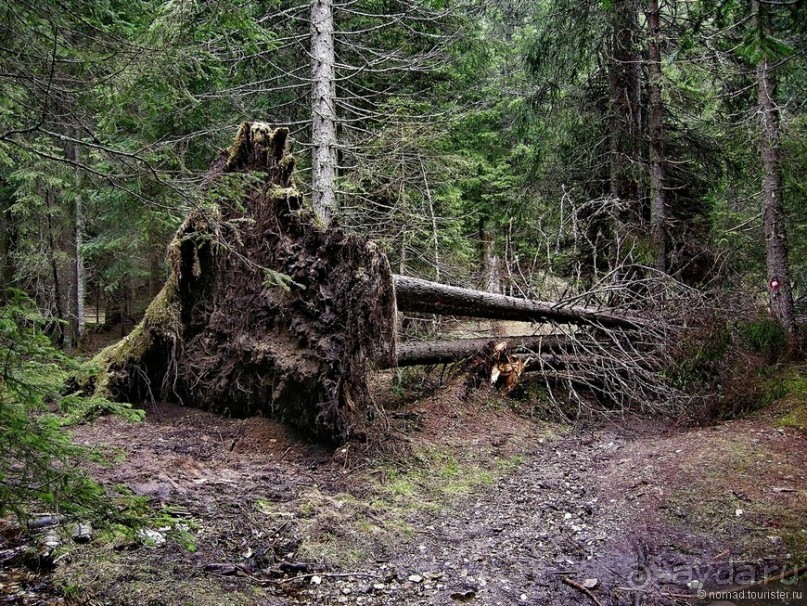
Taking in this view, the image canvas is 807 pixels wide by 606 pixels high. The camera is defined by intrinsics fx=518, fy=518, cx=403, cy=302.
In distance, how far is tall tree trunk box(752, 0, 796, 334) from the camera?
773cm

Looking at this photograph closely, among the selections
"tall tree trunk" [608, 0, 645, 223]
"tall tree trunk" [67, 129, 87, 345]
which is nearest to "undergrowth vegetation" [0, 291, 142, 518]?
"tall tree trunk" [608, 0, 645, 223]

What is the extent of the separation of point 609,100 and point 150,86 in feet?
31.6

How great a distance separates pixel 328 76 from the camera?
10.2 m

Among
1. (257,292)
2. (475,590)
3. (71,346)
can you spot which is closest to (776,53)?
(475,590)

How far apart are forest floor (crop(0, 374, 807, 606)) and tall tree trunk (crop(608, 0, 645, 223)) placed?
5337mm

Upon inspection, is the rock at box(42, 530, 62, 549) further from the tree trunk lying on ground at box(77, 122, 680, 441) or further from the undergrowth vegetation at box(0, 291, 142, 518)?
the tree trunk lying on ground at box(77, 122, 680, 441)

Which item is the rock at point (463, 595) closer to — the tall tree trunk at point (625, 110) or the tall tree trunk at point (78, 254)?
the tall tree trunk at point (625, 110)

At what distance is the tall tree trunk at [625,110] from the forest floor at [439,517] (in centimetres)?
534

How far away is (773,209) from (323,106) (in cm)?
797

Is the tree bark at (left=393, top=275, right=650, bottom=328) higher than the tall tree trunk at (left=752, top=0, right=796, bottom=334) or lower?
lower

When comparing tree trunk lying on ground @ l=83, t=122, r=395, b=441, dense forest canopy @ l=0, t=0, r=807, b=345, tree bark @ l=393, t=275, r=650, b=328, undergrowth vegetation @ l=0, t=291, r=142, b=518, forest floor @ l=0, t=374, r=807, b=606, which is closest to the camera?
undergrowth vegetation @ l=0, t=291, r=142, b=518

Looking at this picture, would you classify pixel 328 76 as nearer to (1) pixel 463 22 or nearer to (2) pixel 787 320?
(1) pixel 463 22

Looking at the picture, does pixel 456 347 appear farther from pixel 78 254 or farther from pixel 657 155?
pixel 78 254

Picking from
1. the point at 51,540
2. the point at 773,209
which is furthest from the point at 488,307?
the point at 51,540
